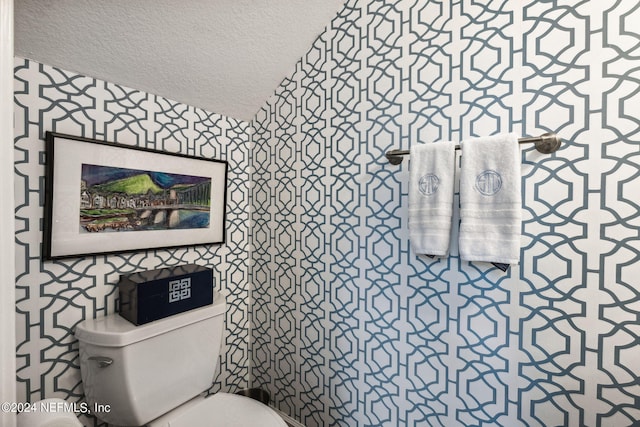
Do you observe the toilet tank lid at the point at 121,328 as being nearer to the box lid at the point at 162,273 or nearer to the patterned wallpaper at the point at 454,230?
the box lid at the point at 162,273

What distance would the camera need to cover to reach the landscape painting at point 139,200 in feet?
3.68

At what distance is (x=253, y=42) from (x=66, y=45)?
671 mm

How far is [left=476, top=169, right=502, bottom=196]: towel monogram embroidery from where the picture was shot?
0.89 m

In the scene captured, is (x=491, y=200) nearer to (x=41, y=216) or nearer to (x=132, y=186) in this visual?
(x=132, y=186)

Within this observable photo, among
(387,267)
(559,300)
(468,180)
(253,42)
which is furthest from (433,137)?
(253,42)

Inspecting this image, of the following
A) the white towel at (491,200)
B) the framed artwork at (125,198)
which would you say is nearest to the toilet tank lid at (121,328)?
the framed artwork at (125,198)

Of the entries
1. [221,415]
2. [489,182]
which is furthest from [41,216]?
[489,182]

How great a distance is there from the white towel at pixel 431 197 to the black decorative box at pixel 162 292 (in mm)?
892

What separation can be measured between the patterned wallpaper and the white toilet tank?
1.60ft

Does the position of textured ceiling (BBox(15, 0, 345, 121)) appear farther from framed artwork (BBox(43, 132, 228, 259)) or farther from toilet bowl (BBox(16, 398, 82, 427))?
toilet bowl (BBox(16, 398, 82, 427))

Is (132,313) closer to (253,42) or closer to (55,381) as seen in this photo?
(55,381)

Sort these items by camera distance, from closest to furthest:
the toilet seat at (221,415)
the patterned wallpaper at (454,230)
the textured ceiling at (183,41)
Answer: the patterned wallpaper at (454,230) < the textured ceiling at (183,41) < the toilet seat at (221,415)

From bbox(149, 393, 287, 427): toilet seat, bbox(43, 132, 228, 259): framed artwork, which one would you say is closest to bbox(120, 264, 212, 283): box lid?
bbox(43, 132, 228, 259): framed artwork

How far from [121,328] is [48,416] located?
14.4 inches
